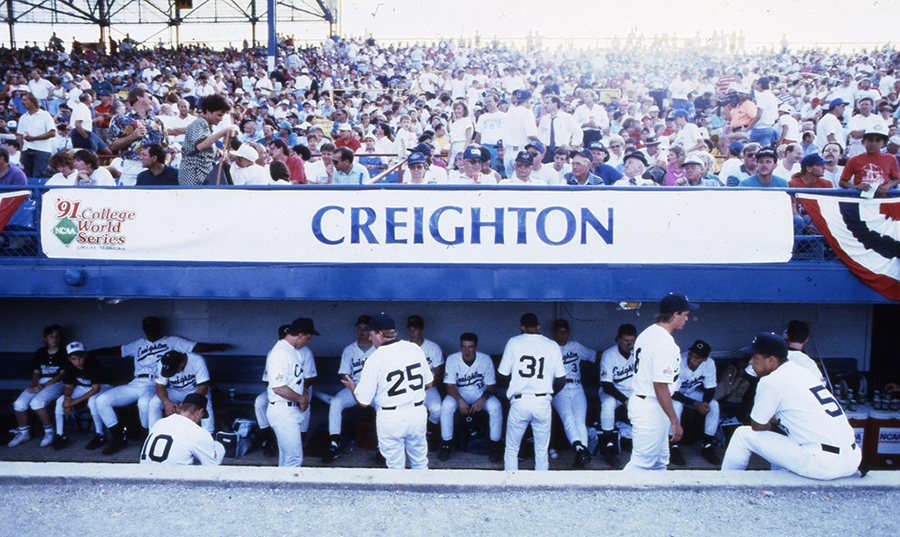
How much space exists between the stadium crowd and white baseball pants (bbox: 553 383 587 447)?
8.11 feet

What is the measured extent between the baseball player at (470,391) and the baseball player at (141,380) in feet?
10.4

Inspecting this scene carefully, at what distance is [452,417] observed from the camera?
794 centimetres

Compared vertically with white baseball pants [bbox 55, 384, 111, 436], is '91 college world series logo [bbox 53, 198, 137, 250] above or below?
above

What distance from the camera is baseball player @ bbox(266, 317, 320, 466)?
6.98 m

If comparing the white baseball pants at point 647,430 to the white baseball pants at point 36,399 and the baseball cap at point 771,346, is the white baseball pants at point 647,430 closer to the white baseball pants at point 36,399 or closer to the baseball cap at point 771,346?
the baseball cap at point 771,346

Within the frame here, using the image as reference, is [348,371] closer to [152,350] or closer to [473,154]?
[152,350]

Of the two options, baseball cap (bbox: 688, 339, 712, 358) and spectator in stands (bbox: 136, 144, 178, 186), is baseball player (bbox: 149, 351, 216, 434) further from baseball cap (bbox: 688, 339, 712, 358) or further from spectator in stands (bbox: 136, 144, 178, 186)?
baseball cap (bbox: 688, 339, 712, 358)

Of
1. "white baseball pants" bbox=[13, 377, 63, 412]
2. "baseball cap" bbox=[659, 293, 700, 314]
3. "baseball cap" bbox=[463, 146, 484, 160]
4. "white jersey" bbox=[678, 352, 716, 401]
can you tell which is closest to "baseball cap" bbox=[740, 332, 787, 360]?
"baseball cap" bbox=[659, 293, 700, 314]

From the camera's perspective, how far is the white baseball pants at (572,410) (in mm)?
7871

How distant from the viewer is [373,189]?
273 inches

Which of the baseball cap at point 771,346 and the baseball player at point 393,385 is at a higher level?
the baseball cap at point 771,346

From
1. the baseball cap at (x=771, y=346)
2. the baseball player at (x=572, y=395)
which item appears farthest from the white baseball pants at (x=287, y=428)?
the baseball cap at (x=771, y=346)

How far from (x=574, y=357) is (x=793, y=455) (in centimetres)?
342

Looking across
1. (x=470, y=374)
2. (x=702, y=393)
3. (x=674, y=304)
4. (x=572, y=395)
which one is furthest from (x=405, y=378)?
(x=702, y=393)
